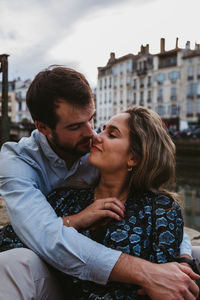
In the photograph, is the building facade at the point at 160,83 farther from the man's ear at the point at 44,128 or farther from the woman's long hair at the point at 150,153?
the woman's long hair at the point at 150,153

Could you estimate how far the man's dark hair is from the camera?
5.59ft

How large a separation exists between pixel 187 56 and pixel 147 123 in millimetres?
36066

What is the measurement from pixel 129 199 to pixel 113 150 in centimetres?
22

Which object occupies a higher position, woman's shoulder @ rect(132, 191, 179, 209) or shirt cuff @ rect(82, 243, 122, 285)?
woman's shoulder @ rect(132, 191, 179, 209)

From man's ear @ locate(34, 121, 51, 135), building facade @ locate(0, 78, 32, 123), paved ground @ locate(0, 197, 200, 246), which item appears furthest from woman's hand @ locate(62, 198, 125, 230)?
building facade @ locate(0, 78, 32, 123)

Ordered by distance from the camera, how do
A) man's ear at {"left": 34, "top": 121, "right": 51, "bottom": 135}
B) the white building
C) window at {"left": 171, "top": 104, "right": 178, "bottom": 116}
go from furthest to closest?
1. the white building
2. window at {"left": 171, "top": 104, "right": 178, "bottom": 116}
3. man's ear at {"left": 34, "top": 121, "right": 51, "bottom": 135}

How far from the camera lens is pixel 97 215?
140cm

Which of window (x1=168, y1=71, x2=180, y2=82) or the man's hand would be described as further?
window (x1=168, y1=71, x2=180, y2=82)

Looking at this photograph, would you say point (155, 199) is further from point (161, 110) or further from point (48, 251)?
point (161, 110)

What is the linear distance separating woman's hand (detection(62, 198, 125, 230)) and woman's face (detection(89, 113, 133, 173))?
170 millimetres

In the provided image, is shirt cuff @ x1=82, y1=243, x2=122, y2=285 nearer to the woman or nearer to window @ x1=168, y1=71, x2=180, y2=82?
the woman

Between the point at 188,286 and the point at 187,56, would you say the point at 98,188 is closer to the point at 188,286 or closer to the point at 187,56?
the point at 188,286

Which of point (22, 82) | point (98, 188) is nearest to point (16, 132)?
point (98, 188)

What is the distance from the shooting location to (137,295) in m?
1.31
